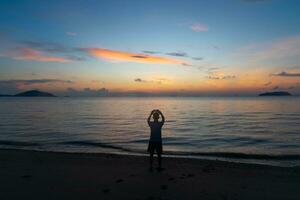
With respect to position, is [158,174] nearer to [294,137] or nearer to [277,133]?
[294,137]

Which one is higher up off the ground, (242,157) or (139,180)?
(139,180)

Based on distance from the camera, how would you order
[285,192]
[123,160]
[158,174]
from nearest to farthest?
[285,192]
[158,174]
[123,160]

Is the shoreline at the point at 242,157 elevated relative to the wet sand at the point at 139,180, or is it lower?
lower

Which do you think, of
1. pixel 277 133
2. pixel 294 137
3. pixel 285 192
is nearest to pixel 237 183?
pixel 285 192

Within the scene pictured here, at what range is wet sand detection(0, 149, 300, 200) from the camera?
9.63m

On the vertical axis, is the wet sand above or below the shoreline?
above

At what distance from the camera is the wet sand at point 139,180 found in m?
9.63

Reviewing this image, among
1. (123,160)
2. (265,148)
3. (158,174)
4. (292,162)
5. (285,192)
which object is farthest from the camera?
(265,148)

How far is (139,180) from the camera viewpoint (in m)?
11.3

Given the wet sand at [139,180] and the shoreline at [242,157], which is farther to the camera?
the shoreline at [242,157]

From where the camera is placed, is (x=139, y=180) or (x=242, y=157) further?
(x=242, y=157)

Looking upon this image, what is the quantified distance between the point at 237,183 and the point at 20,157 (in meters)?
11.3

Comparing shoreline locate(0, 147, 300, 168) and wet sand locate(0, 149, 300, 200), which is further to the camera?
shoreline locate(0, 147, 300, 168)

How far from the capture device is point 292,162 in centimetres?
1714
